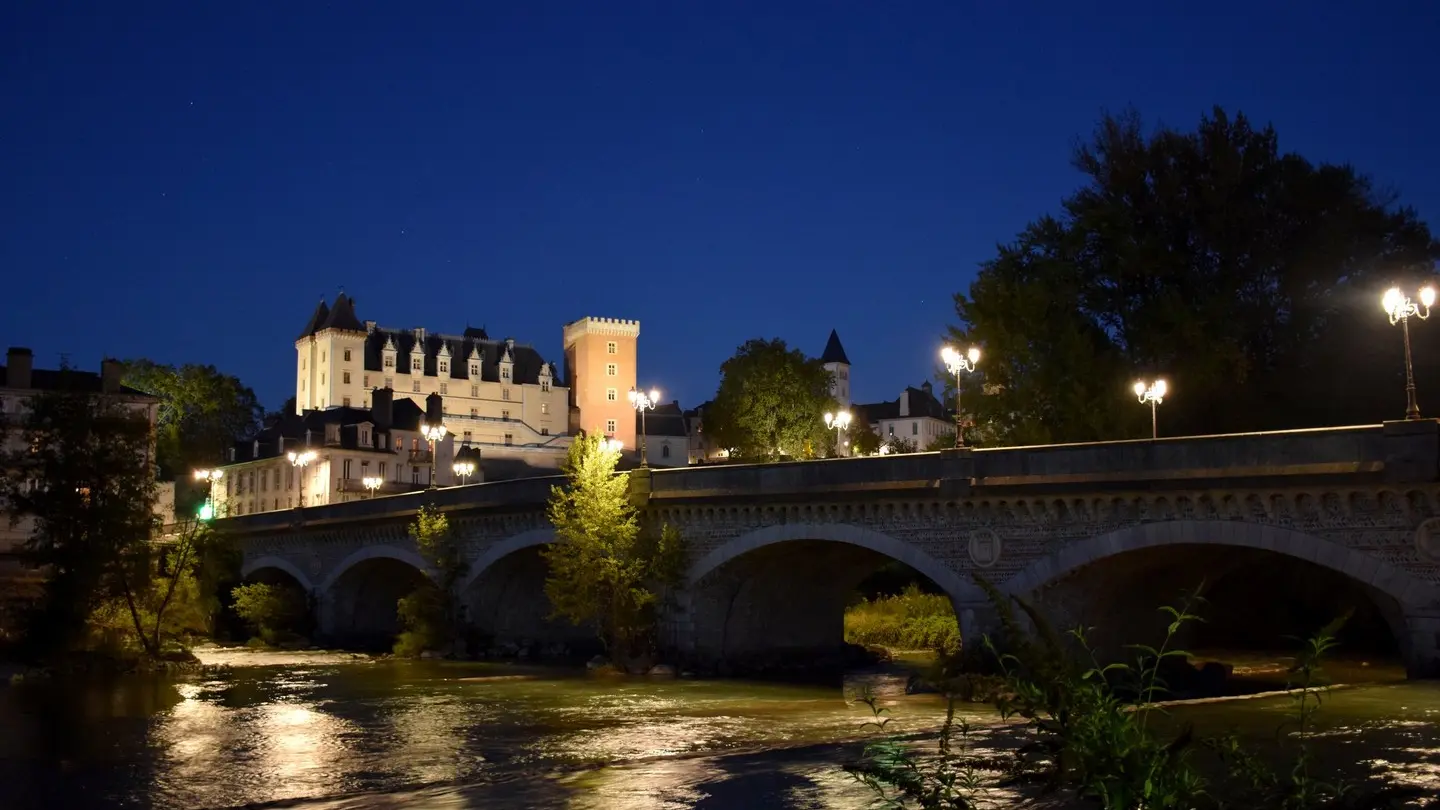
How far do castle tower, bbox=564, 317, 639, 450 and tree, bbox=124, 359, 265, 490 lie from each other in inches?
1167

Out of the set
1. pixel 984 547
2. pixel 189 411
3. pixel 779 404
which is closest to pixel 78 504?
pixel 984 547

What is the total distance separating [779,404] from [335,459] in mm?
28733

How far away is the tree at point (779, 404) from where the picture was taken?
7725cm

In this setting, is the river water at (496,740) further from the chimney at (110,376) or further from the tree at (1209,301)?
the chimney at (110,376)

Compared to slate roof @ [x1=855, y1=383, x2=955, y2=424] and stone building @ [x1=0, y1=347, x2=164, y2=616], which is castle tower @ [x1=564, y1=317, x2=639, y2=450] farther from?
stone building @ [x1=0, y1=347, x2=164, y2=616]

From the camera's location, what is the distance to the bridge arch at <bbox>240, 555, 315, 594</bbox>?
53.4 m

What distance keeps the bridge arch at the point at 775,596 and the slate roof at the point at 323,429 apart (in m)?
54.3

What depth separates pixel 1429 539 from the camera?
20297 millimetres

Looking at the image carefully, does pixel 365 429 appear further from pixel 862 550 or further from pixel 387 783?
pixel 387 783

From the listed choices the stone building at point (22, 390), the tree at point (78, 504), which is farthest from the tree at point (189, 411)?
the tree at point (78, 504)

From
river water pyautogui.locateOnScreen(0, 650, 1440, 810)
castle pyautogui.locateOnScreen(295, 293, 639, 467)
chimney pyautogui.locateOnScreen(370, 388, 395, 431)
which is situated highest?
castle pyautogui.locateOnScreen(295, 293, 639, 467)

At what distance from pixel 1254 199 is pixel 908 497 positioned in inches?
667

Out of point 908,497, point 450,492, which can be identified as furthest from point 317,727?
point 450,492

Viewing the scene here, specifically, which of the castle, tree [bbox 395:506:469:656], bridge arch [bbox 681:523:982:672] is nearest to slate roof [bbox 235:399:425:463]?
the castle
